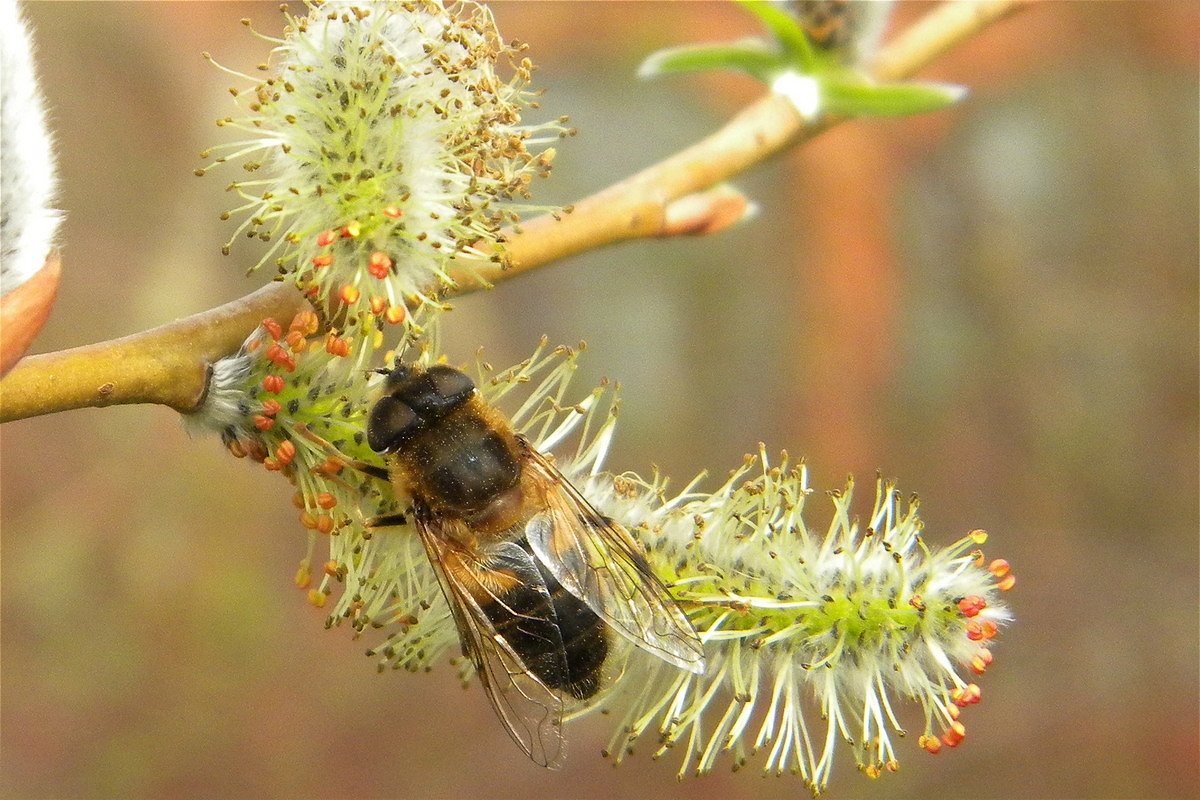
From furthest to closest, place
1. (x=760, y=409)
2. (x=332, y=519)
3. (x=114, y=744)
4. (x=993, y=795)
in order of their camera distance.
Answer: (x=760, y=409)
(x=993, y=795)
(x=114, y=744)
(x=332, y=519)

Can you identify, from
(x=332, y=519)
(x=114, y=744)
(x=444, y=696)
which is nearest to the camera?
(x=332, y=519)

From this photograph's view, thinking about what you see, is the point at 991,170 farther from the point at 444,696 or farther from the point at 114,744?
the point at 114,744

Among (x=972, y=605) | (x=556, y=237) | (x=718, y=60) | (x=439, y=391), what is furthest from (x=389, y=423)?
(x=718, y=60)

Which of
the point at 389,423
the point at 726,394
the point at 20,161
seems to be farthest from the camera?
the point at 726,394

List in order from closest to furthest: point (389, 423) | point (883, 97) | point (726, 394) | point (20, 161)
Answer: point (20, 161) → point (389, 423) → point (883, 97) → point (726, 394)

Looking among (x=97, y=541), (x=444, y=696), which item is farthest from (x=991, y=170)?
(x=97, y=541)

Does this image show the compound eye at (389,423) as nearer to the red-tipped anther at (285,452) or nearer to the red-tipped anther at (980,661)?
the red-tipped anther at (285,452)

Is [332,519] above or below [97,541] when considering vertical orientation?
above

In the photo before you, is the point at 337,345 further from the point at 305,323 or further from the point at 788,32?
the point at 788,32
